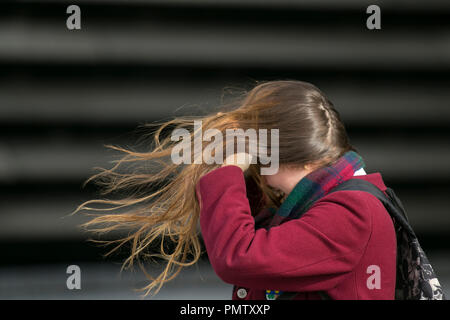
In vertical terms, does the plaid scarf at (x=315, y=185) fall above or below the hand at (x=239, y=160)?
below

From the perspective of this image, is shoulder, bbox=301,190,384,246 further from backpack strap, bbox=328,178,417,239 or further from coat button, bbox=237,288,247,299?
coat button, bbox=237,288,247,299

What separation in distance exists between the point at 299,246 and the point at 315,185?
21cm

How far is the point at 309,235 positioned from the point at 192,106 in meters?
1.61

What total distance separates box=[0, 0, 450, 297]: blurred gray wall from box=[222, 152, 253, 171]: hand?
1.21 meters

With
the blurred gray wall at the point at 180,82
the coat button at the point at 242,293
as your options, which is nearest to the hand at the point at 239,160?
the coat button at the point at 242,293

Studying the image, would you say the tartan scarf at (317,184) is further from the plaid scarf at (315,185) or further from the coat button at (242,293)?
the coat button at (242,293)

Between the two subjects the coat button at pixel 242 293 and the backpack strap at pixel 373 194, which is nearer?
the backpack strap at pixel 373 194

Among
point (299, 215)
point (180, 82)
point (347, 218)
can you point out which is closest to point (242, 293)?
point (299, 215)

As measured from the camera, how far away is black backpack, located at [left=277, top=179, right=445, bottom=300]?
1177 millimetres

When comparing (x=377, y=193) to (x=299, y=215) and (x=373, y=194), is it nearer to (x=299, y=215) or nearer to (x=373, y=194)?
(x=373, y=194)

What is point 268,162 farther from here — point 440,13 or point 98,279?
point 440,13

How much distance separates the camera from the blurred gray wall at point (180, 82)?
253cm

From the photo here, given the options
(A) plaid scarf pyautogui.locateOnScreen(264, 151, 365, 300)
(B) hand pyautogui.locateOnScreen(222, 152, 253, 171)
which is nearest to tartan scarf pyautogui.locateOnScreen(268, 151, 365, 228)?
(A) plaid scarf pyautogui.locateOnScreen(264, 151, 365, 300)

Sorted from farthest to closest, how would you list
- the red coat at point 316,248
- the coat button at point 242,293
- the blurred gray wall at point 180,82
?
the blurred gray wall at point 180,82 < the coat button at point 242,293 < the red coat at point 316,248
